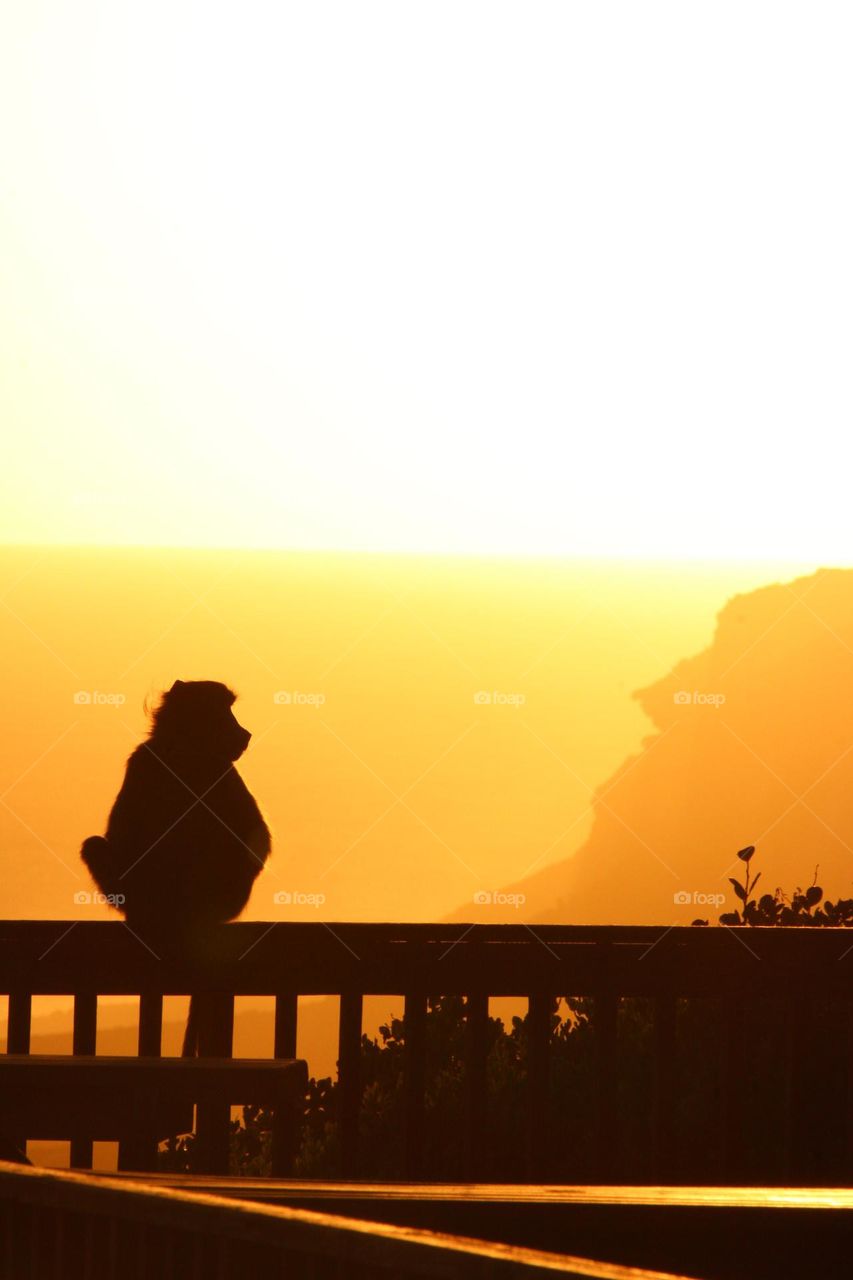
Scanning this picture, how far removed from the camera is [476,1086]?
288 centimetres

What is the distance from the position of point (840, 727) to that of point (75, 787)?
757 centimetres

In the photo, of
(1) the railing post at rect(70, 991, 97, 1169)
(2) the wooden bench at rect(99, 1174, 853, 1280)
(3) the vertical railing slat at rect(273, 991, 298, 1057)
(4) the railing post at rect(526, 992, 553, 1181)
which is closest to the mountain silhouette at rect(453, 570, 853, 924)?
(4) the railing post at rect(526, 992, 553, 1181)

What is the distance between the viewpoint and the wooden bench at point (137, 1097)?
2396 mm

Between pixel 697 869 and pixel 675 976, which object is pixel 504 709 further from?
pixel 697 869

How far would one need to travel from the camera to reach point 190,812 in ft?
13.5

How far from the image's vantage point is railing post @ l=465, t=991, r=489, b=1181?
283cm

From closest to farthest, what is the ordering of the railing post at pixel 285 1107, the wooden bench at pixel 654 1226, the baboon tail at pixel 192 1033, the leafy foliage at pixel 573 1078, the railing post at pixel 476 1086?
1. the wooden bench at pixel 654 1226
2. the railing post at pixel 285 1107
3. the railing post at pixel 476 1086
4. the baboon tail at pixel 192 1033
5. the leafy foliage at pixel 573 1078

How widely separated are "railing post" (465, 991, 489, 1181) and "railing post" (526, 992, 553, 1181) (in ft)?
0.33

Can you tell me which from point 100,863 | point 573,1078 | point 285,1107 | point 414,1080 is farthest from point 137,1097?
point 573,1078

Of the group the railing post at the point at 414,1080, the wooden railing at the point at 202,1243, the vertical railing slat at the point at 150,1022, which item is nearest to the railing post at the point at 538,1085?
the railing post at the point at 414,1080

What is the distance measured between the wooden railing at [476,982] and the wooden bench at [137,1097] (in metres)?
0.33

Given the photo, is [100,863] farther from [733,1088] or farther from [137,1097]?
[733,1088]

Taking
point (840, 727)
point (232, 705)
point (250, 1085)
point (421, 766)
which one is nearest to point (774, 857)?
point (840, 727)

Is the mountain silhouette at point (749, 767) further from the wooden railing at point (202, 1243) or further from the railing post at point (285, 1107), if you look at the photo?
the wooden railing at point (202, 1243)
